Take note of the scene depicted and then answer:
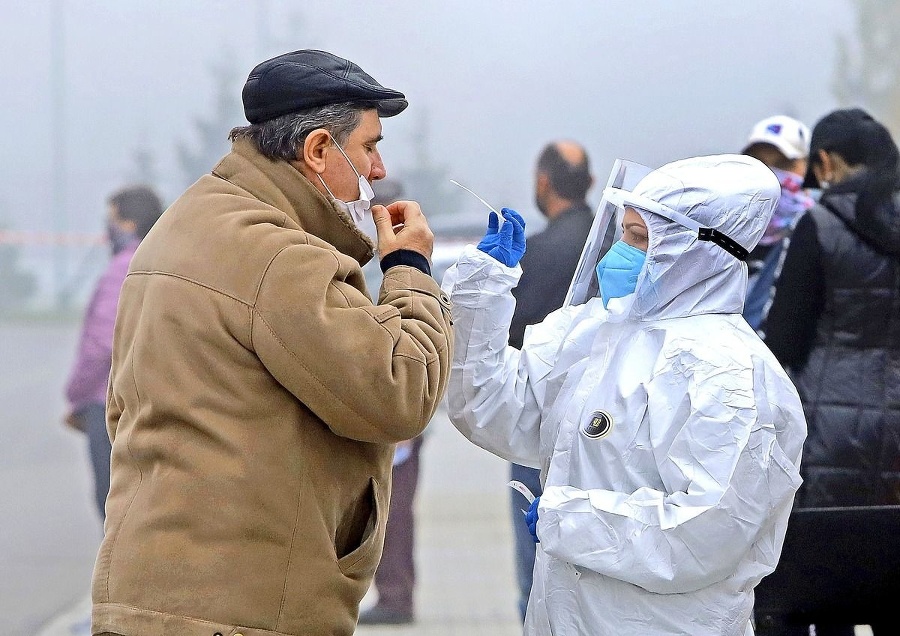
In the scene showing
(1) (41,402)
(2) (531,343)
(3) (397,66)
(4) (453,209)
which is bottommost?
(1) (41,402)

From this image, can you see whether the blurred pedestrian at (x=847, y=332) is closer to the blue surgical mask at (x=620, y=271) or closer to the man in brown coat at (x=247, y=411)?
the blue surgical mask at (x=620, y=271)

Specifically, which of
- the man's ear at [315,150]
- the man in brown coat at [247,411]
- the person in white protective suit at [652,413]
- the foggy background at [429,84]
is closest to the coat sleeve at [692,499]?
the person in white protective suit at [652,413]

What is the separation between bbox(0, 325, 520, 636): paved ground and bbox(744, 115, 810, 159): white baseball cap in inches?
75.1

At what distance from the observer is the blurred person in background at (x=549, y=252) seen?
3.14 metres

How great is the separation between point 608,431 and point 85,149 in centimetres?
299

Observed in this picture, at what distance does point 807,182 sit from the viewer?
294cm

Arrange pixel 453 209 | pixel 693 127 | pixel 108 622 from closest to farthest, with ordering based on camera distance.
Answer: pixel 108 622 < pixel 693 127 < pixel 453 209

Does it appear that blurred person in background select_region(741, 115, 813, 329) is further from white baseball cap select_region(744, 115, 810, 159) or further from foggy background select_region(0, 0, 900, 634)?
foggy background select_region(0, 0, 900, 634)

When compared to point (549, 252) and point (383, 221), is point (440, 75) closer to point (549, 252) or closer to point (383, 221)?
point (549, 252)

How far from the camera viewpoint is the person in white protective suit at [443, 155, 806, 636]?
1.59 meters

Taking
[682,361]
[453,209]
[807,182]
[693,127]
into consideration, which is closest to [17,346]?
[453,209]

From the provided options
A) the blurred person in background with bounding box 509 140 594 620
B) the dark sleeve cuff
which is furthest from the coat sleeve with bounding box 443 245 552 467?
the blurred person in background with bounding box 509 140 594 620

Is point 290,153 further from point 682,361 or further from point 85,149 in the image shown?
point 85,149

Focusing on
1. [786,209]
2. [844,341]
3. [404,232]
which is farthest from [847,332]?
[404,232]
